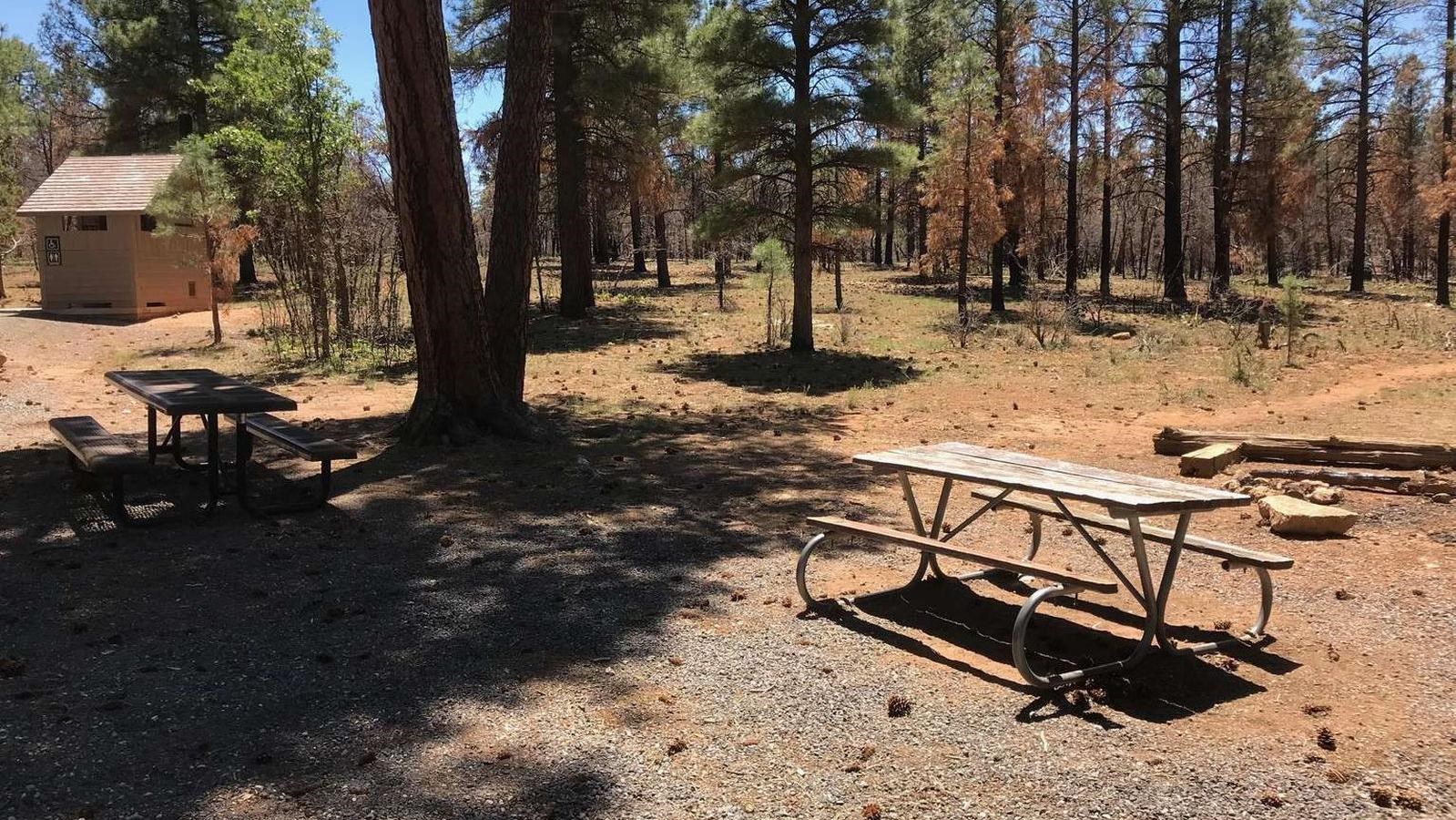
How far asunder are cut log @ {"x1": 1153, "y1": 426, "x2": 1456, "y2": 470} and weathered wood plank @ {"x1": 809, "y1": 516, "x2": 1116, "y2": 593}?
177 inches

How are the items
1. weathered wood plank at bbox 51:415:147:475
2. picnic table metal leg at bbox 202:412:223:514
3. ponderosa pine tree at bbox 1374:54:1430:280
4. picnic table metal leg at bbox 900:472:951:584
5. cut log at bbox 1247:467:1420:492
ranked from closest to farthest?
picnic table metal leg at bbox 900:472:951:584 < weathered wood plank at bbox 51:415:147:475 < picnic table metal leg at bbox 202:412:223:514 < cut log at bbox 1247:467:1420:492 < ponderosa pine tree at bbox 1374:54:1430:280

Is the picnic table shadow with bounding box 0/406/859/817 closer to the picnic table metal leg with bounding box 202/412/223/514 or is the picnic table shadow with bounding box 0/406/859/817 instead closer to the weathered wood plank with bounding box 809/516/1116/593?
the picnic table metal leg with bounding box 202/412/223/514

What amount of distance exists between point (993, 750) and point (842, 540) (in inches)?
113

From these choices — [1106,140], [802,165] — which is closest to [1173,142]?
[1106,140]

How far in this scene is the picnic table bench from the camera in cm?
374

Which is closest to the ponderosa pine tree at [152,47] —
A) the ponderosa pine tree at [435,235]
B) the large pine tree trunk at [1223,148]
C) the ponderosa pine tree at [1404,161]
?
the ponderosa pine tree at [435,235]

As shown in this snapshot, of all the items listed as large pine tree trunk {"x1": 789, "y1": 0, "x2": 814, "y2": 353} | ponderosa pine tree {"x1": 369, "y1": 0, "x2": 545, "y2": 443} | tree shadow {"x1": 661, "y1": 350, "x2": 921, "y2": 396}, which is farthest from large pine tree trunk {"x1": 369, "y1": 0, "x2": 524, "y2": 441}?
large pine tree trunk {"x1": 789, "y1": 0, "x2": 814, "y2": 353}

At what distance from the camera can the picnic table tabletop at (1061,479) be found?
12.2ft

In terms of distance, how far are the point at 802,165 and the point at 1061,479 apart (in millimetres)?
12677

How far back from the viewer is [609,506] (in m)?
6.79

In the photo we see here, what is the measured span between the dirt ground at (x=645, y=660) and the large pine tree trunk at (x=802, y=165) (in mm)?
7801

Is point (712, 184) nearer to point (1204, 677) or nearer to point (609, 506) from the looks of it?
point (609, 506)

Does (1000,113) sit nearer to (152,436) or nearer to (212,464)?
(152,436)

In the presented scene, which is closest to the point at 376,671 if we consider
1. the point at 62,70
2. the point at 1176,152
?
the point at 1176,152
